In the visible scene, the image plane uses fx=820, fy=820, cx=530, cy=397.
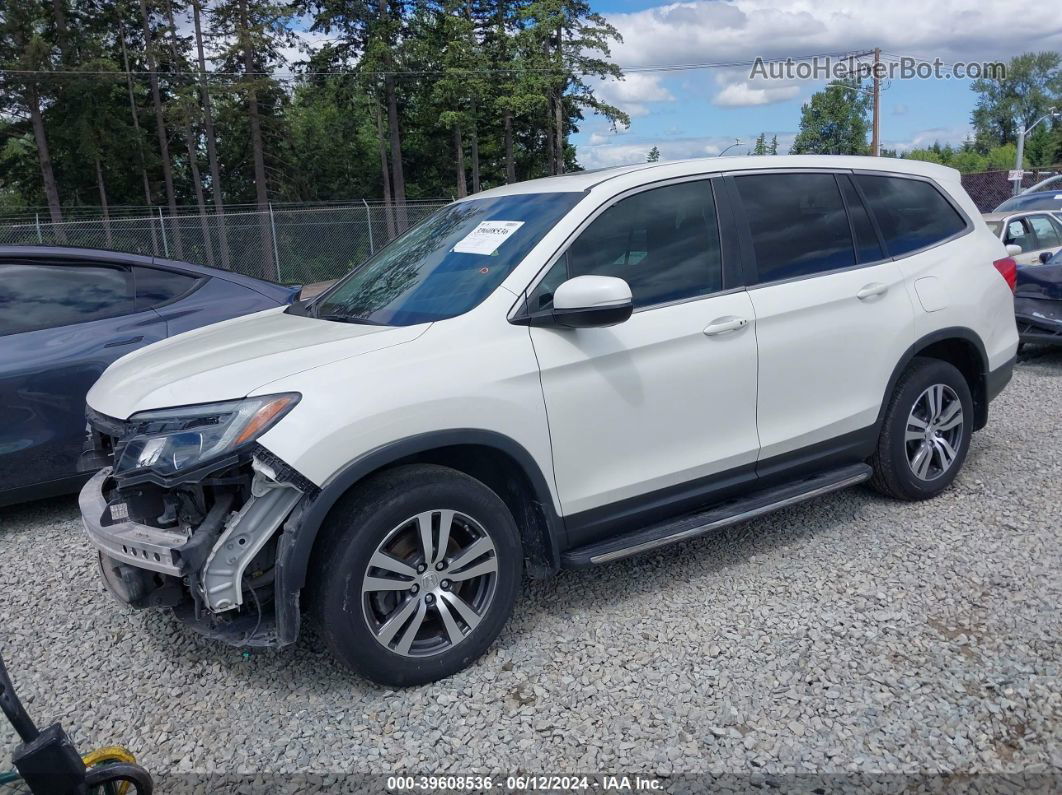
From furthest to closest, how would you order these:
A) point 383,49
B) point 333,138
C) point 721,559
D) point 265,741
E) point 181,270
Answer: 1. point 333,138
2. point 383,49
3. point 181,270
4. point 721,559
5. point 265,741

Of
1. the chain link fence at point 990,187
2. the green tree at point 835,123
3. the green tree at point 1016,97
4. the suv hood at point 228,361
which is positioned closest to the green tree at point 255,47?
the suv hood at point 228,361

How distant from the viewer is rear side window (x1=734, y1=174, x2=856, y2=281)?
3.92m

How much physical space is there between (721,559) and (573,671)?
123cm

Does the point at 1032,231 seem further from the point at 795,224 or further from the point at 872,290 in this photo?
the point at 795,224

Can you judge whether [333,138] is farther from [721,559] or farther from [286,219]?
[721,559]

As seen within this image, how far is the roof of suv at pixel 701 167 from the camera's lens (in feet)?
12.3

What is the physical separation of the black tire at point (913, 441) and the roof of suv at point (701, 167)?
1.12 m

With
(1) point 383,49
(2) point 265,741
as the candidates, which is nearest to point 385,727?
(2) point 265,741

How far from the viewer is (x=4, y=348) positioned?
462 cm

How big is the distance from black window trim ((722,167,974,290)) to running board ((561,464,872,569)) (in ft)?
3.21

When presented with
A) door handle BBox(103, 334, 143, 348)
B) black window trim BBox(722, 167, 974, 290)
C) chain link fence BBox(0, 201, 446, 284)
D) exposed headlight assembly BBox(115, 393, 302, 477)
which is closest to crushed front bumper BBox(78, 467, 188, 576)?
exposed headlight assembly BBox(115, 393, 302, 477)

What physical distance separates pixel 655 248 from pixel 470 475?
4.30ft

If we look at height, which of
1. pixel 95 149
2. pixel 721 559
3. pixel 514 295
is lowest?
pixel 721 559

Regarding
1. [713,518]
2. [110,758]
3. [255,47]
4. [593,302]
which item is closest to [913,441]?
[713,518]
